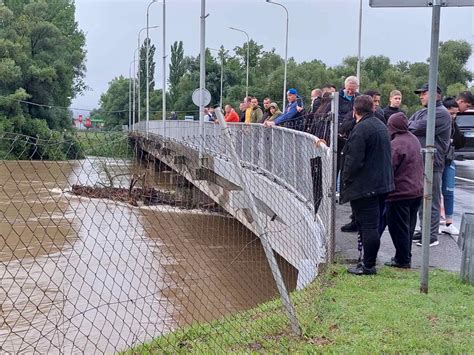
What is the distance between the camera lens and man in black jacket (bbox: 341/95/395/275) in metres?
5.43

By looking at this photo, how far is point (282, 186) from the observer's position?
9492mm

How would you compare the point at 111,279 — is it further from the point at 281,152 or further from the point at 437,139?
the point at 437,139

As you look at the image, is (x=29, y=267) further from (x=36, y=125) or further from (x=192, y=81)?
(x=192, y=81)

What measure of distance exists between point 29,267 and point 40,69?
151 ft

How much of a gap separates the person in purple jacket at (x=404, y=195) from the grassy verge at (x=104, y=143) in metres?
2.77

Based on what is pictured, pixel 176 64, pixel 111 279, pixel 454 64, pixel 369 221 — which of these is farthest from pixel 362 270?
pixel 176 64

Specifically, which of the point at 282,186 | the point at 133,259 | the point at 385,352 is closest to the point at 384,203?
the point at 385,352

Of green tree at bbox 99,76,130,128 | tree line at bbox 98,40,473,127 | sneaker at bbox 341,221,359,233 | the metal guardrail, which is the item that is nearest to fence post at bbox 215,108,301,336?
the metal guardrail

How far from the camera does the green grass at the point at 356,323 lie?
3.97 m

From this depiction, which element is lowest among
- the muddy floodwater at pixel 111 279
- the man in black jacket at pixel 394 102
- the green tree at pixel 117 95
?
the muddy floodwater at pixel 111 279

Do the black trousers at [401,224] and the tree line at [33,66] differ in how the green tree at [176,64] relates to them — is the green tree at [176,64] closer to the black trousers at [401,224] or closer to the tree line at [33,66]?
the tree line at [33,66]

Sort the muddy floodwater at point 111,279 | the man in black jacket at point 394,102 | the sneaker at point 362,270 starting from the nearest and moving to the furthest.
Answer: the sneaker at point 362,270, the muddy floodwater at point 111,279, the man in black jacket at point 394,102

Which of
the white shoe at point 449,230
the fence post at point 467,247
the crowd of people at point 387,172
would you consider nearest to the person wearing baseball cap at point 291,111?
the crowd of people at point 387,172

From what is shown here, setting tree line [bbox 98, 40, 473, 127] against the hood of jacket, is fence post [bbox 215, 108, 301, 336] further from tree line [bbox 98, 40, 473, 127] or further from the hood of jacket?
tree line [bbox 98, 40, 473, 127]
